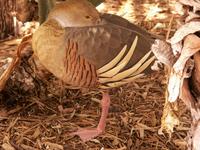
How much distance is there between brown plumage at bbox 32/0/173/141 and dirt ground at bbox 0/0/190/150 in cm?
30

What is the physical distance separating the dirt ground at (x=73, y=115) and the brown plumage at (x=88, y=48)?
297mm

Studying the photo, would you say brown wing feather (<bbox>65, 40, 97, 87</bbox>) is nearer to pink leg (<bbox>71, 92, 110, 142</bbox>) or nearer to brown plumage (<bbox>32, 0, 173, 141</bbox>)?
brown plumage (<bbox>32, 0, 173, 141</bbox>)

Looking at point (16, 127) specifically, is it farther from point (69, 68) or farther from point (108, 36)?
point (108, 36)

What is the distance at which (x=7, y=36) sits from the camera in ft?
10.5

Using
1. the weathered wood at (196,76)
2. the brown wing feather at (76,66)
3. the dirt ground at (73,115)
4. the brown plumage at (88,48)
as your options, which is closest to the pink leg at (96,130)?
the dirt ground at (73,115)

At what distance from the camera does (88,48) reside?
2023 mm

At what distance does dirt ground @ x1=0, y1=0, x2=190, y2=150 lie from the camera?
7.08ft

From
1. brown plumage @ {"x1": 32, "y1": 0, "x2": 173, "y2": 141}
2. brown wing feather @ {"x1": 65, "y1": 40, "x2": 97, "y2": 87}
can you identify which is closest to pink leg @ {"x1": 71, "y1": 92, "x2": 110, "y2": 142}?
brown plumage @ {"x1": 32, "y1": 0, "x2": 173, "y2": 141}

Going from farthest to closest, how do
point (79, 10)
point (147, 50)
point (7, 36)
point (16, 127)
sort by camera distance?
point (7, 36) → point (16, 127) → point (147, 50) → point (79, 10)

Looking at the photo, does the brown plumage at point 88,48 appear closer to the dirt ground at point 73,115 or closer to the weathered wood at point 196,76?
the dirt ground at point 73,115

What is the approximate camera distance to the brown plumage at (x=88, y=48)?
202cm

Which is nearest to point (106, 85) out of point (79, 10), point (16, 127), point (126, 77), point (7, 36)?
point (126, 77)

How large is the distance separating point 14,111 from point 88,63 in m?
0.61

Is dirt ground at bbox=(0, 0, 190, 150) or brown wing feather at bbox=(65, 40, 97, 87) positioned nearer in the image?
brown wing feather at bbox=(65, 40, 97, 87)
